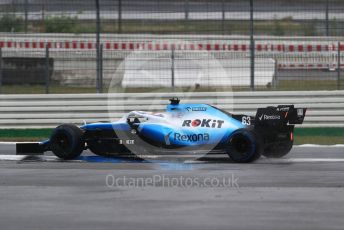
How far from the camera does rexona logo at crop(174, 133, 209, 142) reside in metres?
13.2

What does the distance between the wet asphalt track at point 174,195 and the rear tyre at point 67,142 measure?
32cm

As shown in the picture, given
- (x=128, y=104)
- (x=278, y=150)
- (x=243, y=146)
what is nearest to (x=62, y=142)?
(x=243, y=146)

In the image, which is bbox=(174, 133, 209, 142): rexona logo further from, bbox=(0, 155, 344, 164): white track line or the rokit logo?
the rokit logo

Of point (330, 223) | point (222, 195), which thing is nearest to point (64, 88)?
point (222, 195)

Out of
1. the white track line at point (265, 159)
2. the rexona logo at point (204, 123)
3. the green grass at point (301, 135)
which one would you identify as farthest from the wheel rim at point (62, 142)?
the green grass at point (301, 135)

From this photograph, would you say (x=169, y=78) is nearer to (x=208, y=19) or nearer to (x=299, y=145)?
(x=208, y=19)

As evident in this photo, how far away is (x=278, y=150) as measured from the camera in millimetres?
13680

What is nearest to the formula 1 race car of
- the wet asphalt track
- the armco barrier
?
the wet asphalt track

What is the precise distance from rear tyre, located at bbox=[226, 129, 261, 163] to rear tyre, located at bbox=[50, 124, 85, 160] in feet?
7.83

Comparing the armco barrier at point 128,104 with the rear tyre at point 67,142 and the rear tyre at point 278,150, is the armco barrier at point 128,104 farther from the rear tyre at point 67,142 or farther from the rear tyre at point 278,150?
the rear tyre at point 67,142

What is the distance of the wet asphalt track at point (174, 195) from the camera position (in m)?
8.16

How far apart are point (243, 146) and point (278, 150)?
2.93ft

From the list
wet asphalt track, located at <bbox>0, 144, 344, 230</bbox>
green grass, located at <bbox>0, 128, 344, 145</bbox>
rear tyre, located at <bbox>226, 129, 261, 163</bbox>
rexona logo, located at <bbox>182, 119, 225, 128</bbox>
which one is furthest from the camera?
green grass, located at <bbox>0, 128, 344, 145</bbox>

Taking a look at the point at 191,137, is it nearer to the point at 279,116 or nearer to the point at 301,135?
the point at 279,116
